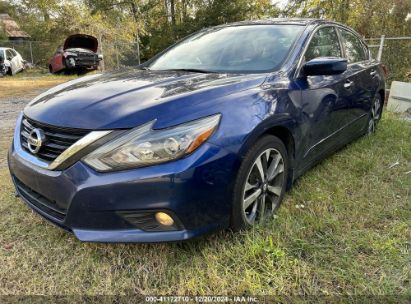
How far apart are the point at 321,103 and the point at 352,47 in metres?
1.47

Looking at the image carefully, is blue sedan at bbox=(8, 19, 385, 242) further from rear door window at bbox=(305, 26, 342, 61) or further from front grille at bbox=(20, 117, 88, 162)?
rear door window at bbox=(305, 26, 342, 61)

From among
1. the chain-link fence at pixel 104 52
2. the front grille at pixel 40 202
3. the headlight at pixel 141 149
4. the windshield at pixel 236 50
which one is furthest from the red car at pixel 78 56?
the headlight at pixel 141 149

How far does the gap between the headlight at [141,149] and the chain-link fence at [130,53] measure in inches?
291

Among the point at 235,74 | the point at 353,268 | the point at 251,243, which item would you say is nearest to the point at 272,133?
the point at 235,74

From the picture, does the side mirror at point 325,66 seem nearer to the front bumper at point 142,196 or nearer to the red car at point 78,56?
the front bumper at point 142,196

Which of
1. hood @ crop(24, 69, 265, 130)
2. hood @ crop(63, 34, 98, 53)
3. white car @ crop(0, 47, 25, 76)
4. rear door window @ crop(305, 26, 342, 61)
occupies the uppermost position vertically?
rear door window @ crop(305, 26, 342, 61)

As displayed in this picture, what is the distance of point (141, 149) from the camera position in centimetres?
177

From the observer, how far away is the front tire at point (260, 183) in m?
2.05

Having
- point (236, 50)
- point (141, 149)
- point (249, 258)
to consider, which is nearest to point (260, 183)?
point (249, 258)

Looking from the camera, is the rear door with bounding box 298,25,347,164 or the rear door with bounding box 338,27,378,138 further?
the rear door with bounding box 338,27,378,138

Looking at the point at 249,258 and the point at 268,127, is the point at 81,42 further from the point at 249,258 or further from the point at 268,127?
the point at 249,258

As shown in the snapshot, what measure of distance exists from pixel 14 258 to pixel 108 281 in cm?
68

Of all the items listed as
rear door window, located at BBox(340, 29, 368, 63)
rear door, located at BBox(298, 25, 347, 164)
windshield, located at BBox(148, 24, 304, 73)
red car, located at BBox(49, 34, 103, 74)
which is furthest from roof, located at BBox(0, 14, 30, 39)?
rear door, located at BBox(298, 25, 347, 164)

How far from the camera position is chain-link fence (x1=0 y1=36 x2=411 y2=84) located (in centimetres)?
799
